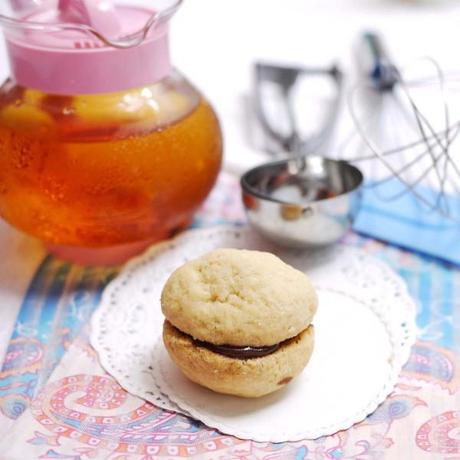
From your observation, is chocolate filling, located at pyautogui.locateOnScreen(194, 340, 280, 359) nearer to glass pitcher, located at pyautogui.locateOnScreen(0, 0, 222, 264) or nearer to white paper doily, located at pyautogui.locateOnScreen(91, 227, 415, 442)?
white paper doily, located at pyautogui.locateOnScreen(91, 227, 415, 442)

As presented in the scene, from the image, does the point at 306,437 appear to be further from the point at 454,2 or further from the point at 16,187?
the point at 454,2

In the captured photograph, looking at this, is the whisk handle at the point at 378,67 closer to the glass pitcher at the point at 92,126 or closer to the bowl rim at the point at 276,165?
the bowl rim at the point at 276,165

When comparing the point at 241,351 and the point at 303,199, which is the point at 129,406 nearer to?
the point at 241,351

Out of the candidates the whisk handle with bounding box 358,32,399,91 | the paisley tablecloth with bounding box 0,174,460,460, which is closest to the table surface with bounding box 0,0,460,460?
the paisley tablecloth with bounding box 0,174,460,460

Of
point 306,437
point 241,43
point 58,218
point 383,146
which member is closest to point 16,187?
point 58,218

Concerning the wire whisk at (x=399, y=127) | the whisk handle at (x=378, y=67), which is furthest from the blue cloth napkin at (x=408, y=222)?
the whisk handle at (x=378, y=67)

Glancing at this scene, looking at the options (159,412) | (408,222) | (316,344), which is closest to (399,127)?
(408,222)
